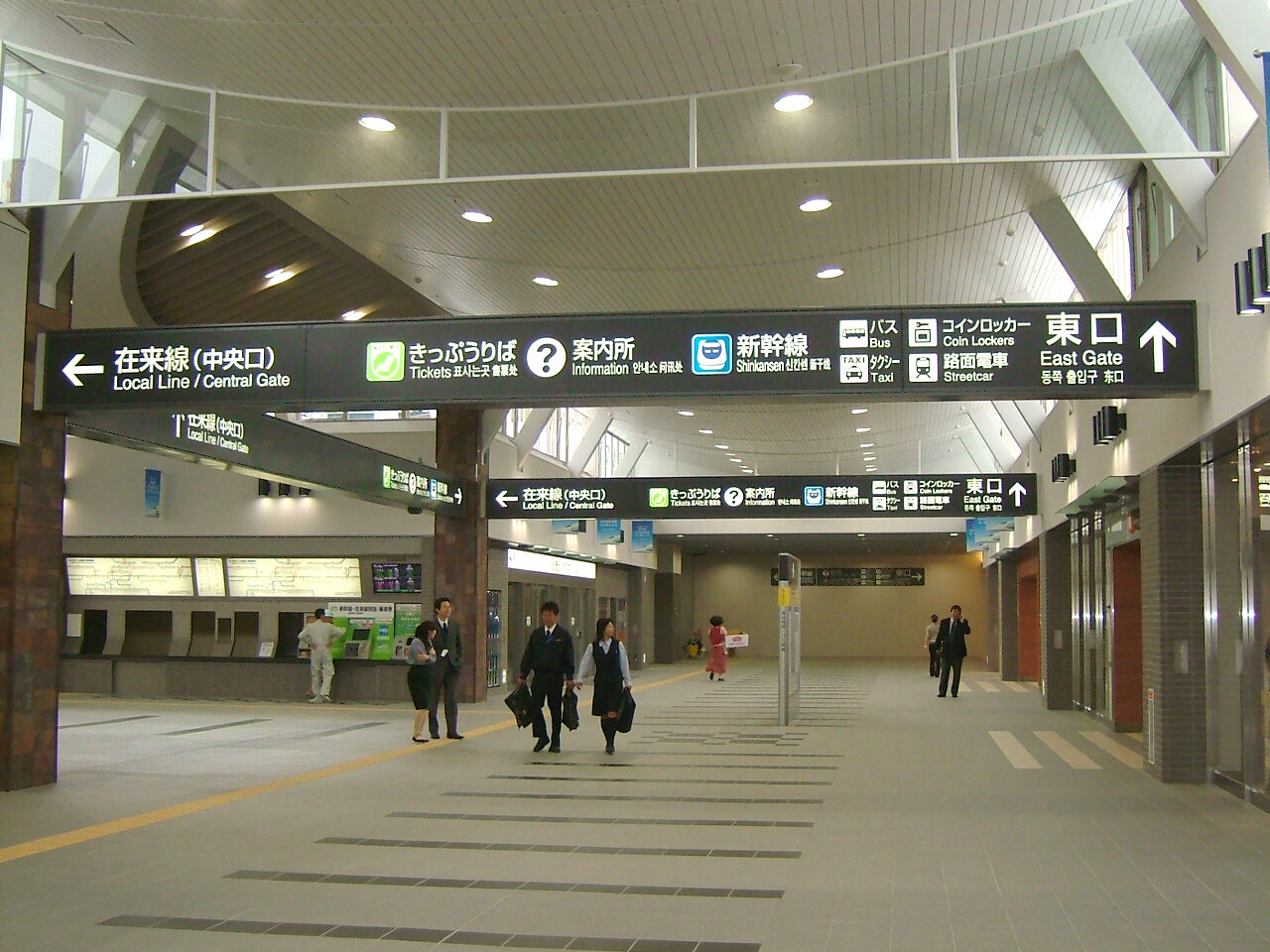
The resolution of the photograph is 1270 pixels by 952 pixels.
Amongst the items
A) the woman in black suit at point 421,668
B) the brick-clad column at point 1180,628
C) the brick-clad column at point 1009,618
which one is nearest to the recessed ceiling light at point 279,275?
the woman in black suit at point 421,668

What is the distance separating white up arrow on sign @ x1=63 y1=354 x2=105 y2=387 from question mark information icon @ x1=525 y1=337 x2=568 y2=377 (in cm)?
373

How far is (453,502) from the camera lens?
19078mm

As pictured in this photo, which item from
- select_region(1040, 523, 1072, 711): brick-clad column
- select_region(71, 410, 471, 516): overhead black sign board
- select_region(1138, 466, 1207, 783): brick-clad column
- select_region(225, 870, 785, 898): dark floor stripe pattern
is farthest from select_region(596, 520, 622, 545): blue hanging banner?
select_region(225, 870, 785, 898): dark floor stripe pattern

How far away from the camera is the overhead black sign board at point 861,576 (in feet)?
153

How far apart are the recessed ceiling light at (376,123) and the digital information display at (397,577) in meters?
11.5

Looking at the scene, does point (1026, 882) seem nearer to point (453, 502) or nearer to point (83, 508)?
point (453, 502)

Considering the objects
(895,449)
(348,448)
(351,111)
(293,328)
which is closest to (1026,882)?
(293,328)

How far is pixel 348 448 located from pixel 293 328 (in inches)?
201

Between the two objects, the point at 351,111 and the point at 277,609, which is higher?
the point at 351,111

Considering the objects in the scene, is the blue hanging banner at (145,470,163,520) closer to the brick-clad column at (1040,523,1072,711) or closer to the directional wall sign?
the directional wall sign

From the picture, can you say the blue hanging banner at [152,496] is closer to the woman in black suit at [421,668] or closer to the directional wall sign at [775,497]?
the directional wall sign at [775,497]

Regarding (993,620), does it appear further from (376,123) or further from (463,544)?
(376,123)

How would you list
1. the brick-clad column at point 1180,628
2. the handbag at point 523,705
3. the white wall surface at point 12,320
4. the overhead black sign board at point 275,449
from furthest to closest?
the handbag at point 523,705 → the brick-clad column at point 1180,628 → the overhead black sign board at point 275,449 → the white wall surface at point 12,320

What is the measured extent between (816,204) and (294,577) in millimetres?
12958
